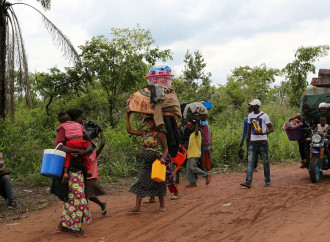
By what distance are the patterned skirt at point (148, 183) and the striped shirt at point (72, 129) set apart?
3.78 feet

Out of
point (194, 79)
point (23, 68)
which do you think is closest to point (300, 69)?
point (194, 79)

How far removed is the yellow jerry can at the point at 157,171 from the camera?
5418mm

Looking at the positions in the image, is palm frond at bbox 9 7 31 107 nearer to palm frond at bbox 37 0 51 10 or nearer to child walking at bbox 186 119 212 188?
palm frond at bbox 37 0 51 10

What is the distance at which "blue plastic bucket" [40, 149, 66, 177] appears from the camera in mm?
4645

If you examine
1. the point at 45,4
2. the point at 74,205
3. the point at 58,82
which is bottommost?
the point at 74,205

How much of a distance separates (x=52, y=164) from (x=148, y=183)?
159 centimetres

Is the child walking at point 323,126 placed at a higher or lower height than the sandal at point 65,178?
higher

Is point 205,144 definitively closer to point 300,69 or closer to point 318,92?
point 318,92

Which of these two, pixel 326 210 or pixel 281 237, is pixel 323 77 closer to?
pixel 326 210

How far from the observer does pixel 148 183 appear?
573cm

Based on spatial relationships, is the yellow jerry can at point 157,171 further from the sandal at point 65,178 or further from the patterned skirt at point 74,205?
the sandal at point 65,178

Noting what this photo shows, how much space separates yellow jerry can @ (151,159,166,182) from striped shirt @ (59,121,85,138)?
114cm

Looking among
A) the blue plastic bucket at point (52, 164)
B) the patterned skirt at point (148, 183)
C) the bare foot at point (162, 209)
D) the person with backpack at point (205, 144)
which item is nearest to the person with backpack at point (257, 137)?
the person with backpack at point (205, 144)

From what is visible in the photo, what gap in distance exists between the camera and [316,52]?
1775cm
